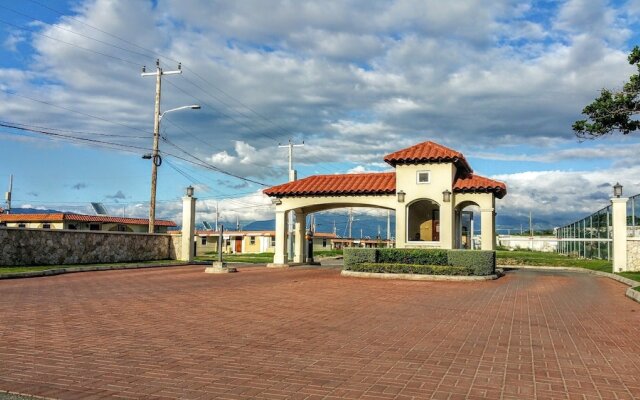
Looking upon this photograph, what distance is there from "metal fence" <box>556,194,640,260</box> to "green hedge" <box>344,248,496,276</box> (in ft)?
30.1

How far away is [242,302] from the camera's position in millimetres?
12695

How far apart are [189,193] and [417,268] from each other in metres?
16.8

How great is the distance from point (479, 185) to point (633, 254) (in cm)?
831

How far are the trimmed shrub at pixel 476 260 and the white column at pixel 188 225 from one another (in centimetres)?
1754

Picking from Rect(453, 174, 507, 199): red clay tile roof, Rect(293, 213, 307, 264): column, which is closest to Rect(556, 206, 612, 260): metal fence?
Rect(453, 174, 507, 199): red clay tile roof

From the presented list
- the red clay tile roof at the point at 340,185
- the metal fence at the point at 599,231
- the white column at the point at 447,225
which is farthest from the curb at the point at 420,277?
the metal fence at the point at 599,231

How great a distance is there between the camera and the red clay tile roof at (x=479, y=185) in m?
24.7

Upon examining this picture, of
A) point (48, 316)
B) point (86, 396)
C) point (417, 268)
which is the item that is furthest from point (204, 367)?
point (417, 268)

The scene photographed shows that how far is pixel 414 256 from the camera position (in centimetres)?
2200

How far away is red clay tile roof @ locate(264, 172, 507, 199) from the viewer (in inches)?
990

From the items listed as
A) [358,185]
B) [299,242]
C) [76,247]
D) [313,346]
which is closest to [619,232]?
[358,185]

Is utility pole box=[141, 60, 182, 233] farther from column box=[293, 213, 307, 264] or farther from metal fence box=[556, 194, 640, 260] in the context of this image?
metal fence box=[556, 194, 640, 260]

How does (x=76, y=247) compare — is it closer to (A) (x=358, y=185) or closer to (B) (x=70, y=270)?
(B) (x=70, y=270)

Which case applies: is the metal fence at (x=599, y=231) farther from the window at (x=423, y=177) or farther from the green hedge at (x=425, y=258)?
the window at (x=423, y=177)
